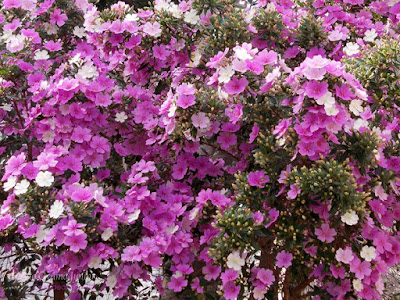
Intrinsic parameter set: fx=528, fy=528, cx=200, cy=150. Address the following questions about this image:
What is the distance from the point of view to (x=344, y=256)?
1829 millimetres

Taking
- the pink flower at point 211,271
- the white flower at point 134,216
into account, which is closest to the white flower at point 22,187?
the white flower at point 134,216

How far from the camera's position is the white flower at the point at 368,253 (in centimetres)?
183

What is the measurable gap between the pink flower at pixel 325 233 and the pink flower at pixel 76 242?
81 cm

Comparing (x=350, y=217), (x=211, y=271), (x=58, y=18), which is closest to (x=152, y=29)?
(x=58, y=18)

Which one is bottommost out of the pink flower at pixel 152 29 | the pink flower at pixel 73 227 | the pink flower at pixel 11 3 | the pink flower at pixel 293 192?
the pink flower at pixel 73 227

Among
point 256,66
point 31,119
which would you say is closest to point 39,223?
point 31,119

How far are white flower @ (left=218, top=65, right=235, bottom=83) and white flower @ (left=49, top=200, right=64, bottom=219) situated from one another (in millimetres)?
715

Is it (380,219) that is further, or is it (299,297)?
(299,297)

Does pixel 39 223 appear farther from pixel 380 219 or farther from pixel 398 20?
pixel 398 20

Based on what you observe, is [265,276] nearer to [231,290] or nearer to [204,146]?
[231,290]

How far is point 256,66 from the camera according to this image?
1860 mm

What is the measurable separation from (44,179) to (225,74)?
30.6 inches

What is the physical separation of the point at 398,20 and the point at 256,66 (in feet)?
3.43

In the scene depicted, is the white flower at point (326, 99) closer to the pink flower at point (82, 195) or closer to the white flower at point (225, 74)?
the white flower at point (225, 74)
